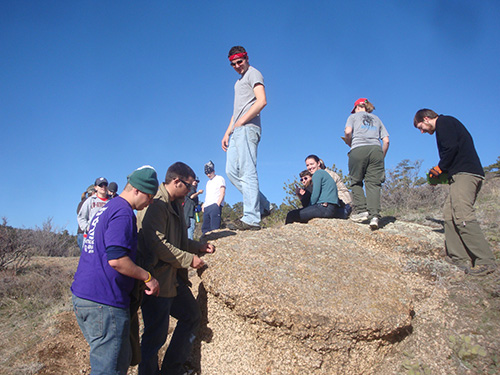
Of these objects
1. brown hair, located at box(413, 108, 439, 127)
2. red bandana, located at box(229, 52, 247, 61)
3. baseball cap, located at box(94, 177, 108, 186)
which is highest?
red bandana, located at box(229, 52, 247, 61)

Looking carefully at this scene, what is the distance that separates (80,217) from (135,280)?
3.93 metres

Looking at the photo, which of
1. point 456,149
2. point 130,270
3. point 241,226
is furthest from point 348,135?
point 130,270

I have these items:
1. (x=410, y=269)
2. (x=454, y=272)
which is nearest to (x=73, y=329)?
(x=410, y=269)

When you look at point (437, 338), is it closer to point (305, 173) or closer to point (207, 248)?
point (207, 248)

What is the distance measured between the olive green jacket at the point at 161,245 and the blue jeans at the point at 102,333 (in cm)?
52

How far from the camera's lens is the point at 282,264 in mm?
3424

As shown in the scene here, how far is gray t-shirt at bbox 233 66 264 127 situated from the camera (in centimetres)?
438

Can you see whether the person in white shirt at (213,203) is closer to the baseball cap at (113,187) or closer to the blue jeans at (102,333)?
the baseball cap at (113,187)

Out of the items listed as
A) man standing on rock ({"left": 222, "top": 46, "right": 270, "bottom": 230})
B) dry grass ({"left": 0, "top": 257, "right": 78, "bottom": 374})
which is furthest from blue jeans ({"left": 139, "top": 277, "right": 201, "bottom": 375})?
dry grass ({"left": 0, "top": 257, "right": 78, "bottom": 374})

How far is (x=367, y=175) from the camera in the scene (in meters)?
5.25

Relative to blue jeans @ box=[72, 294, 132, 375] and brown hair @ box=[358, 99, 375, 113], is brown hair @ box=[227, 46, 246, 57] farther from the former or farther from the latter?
blue jeans @ box=[72, 294, 132, 375]

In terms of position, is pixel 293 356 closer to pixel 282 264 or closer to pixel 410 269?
pixel 282 264

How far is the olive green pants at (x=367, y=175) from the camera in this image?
5.03 m

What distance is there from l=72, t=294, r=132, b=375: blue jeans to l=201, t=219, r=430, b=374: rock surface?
0.96 metres
